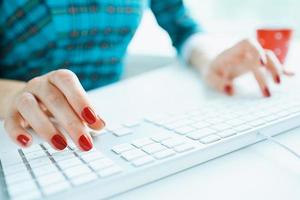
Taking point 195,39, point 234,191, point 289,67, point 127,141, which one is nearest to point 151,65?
point 195,39

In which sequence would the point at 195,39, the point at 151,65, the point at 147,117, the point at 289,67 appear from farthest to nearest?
the point at 151,65, the point at 195,39, the point at 289,67, the point at 147,117

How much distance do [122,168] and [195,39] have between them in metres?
0.74

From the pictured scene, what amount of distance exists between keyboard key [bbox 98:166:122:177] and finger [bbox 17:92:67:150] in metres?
0.08

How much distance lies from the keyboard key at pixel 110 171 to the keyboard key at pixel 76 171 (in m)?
0.01

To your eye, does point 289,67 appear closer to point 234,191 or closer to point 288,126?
point 288,126

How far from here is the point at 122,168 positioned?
0.40 meters

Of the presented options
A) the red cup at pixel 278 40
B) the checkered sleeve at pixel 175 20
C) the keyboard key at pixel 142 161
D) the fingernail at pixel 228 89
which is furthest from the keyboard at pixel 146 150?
the checkered sleeve at pixel 175 20

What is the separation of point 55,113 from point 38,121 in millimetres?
23

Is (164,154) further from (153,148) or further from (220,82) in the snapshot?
(220,82)

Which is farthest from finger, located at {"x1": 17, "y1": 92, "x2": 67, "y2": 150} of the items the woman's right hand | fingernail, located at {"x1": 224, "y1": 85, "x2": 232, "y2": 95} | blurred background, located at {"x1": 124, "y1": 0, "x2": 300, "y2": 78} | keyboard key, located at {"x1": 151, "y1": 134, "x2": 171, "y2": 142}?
blurred background, located at {"x1": 124, "y1": 0, "x2": 300, "y2": 78}

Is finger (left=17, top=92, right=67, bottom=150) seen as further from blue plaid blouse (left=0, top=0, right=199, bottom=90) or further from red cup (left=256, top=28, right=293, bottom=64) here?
red cup (left=256, top=28, right=293, bottom=64)

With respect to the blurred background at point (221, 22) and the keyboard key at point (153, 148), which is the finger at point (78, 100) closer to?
the keyboard key at point (153, 148)

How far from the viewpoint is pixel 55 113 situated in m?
0.48

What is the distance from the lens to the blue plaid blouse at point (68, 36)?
0.85 m
